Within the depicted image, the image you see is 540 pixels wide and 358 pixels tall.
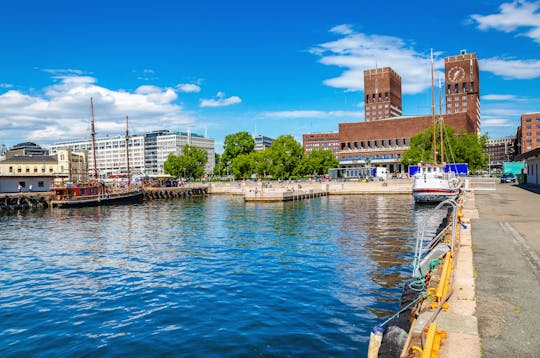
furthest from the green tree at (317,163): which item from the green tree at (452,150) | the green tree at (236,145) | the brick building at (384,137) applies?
the green tree at (452,150)

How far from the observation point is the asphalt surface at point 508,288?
7.32 m

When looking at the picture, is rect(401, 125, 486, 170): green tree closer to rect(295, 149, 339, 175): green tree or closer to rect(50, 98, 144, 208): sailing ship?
rect(295, 149, 339, 175): green tree

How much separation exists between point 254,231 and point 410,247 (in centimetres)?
1419

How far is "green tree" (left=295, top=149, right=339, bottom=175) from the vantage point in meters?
130

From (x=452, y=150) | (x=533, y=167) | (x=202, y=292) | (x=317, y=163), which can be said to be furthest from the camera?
(x=317, y=163)

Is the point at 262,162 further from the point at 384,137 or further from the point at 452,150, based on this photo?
the point at 384,137

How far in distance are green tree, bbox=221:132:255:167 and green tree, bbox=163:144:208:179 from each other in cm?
1093

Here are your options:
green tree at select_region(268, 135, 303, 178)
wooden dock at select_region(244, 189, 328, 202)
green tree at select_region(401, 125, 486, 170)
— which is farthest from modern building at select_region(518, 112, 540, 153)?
wooden dock at select_region(244, 189, 328, 202)

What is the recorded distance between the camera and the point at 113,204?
A: 252 ft

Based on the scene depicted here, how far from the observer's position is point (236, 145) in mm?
145250

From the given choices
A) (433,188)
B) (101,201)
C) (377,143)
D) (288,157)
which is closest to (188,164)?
(288,157)

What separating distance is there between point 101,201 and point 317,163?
78.0 m

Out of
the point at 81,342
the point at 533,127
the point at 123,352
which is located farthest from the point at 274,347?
the point at 533,127

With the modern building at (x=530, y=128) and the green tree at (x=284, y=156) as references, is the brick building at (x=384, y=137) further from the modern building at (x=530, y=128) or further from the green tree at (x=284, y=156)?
the modern building at (x=530, y=128)
